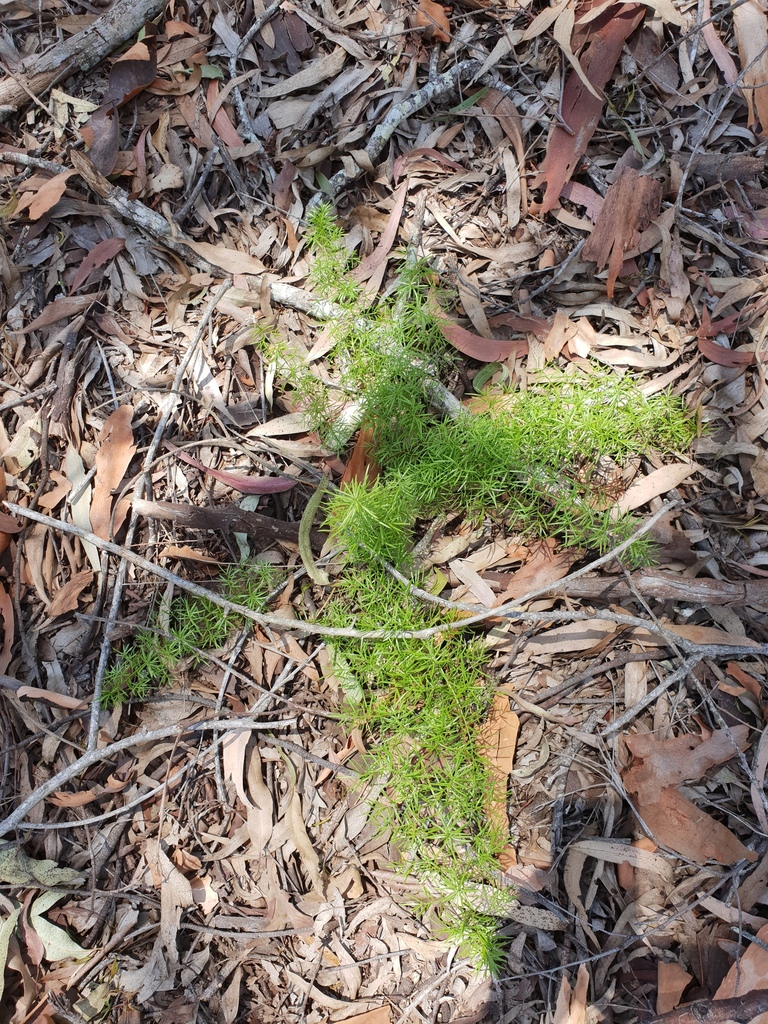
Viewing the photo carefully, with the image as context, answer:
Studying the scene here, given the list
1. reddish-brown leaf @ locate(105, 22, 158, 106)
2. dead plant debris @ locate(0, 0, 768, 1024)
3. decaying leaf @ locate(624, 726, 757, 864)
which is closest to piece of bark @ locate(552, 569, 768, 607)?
dead plant debris @ locate(0, 0, 768, 1024)

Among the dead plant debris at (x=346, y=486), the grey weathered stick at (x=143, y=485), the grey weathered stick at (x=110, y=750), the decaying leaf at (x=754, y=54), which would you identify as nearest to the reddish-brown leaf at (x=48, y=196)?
the dead plant debris at (x=346, y=486)

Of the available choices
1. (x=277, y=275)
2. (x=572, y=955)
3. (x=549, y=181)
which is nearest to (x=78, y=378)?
(x=277, y=275)

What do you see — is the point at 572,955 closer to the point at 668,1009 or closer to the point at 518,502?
the point at 668,1009

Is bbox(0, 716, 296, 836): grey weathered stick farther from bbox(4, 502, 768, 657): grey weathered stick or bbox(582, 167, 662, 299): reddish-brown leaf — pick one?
bbox(582, 167, 662, 299): reddish-brown leaf

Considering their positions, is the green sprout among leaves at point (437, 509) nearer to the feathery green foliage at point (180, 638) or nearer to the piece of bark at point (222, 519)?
the piece of bark at point (222, 519)

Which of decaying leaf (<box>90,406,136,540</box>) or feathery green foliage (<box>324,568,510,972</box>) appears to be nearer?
feathery green foliage (<box>324,568,510,972</box>)

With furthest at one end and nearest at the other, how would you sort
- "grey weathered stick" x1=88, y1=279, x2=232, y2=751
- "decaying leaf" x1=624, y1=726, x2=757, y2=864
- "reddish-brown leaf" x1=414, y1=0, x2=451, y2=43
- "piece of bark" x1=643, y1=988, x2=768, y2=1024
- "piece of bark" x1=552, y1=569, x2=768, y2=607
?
"reddish-brown leaf" x1=414, y1=0, x2=451, y2=43 < "grey weathered stick" x1=88, y1=279, x2=232, y2=751 < "piece of bark" x1=552, y1=569, x2=768, y2=607 < "decaying leaf" x1=624, y1=726, x2=757, y2=864 < "piece of bark" x1=643, y1=988, x2=768, y2=1024
